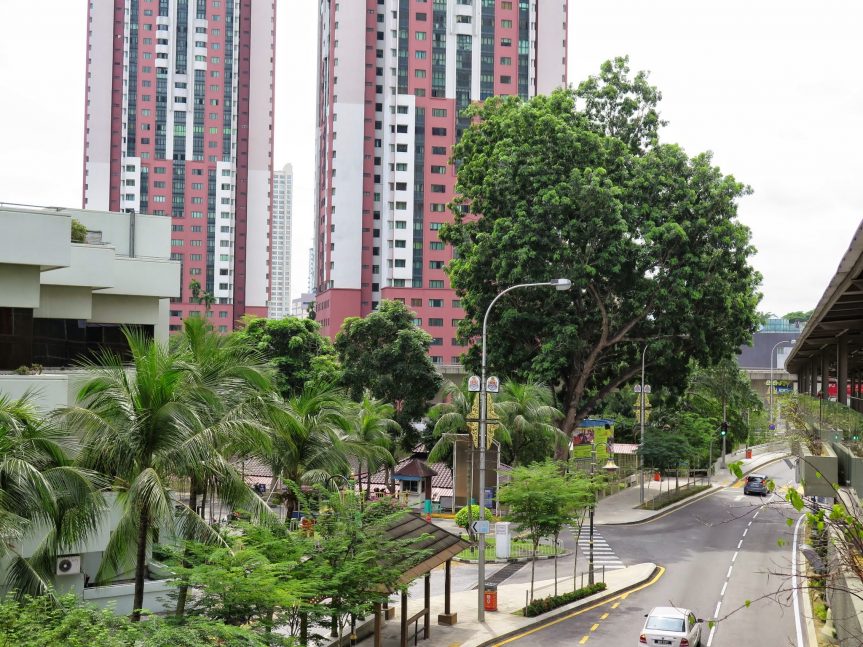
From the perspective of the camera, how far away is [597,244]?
177ft

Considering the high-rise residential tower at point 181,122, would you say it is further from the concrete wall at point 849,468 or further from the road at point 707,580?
the concrete wall at point 849,468

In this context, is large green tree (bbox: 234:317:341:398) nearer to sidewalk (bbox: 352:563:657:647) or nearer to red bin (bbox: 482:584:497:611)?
sidewalk (bbox: 352:563:657:647)

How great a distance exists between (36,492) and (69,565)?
9.05 metres

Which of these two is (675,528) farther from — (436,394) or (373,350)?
(373,350)

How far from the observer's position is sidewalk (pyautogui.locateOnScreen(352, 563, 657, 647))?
90.3 feet

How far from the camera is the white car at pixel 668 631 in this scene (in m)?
25.0

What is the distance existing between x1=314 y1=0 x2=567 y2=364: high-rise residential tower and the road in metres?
64.7

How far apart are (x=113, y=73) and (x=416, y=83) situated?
2287 inches

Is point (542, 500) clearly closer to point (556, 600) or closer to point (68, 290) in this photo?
point (556, 600)

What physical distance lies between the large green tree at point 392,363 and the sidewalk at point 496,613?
25231 mm

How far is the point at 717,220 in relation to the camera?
56125mm

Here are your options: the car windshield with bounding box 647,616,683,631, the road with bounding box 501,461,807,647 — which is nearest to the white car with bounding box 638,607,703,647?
the car windshield with bounding box 647,616,683,631

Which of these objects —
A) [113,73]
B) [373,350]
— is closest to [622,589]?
[373,350]

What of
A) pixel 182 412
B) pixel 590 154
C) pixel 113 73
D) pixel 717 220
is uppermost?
pixel 113 73
